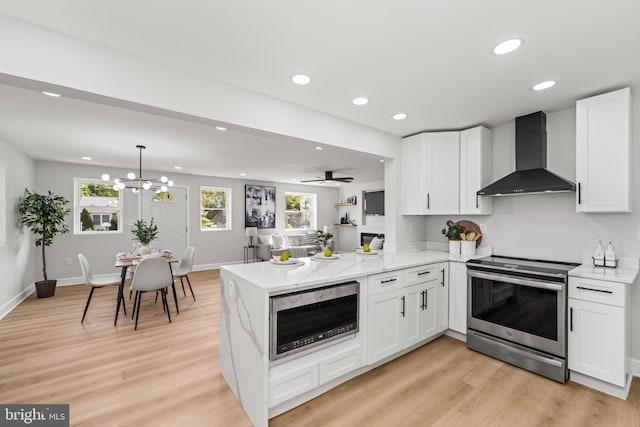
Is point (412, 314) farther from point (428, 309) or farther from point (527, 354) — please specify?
point (527, 354)

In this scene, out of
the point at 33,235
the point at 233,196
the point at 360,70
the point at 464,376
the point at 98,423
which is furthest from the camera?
the point at 233,196

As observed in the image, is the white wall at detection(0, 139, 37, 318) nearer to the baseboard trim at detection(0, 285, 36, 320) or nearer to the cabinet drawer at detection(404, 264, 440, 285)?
the baseboard trim at detection(0, 285, 36, 320)

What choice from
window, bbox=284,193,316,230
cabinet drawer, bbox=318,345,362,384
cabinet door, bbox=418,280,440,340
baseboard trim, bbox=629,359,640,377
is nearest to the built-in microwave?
cabinet drawer, bbox=318,345,362,384

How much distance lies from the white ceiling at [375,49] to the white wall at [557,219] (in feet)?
0.99

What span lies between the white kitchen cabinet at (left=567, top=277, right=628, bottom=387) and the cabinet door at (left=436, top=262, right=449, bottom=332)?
1.05 metres

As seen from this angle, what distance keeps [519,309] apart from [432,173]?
171cm

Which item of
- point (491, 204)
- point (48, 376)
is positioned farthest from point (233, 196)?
point (491, 204)

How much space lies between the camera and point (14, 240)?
4.42m

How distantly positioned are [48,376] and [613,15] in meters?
4.67

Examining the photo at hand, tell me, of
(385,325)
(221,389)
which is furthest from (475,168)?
(221,389)

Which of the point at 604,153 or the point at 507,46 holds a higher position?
the point at 507,46

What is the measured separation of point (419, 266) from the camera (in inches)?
115

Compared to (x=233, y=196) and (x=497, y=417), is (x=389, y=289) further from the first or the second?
(x=233, y=196)

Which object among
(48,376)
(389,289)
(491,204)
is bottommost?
(48,376)
